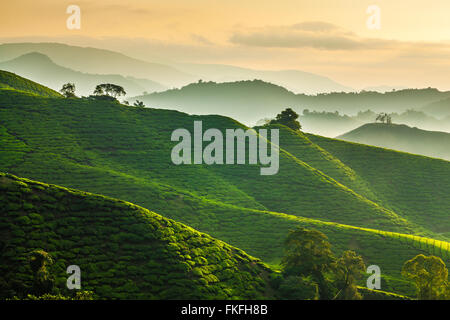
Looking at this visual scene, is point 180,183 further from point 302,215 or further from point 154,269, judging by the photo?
point 154,269

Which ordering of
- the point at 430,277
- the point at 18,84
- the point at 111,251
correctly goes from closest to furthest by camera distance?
the point at 111,251
the point at 430,277
the point at 18,84

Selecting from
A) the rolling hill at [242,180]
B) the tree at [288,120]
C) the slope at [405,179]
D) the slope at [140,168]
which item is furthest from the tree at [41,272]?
the tree at [288,120]

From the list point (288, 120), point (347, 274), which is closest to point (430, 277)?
point (347, 274)

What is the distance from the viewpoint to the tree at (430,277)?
32125 millimetres

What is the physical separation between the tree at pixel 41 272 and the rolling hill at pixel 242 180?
72.2 feet

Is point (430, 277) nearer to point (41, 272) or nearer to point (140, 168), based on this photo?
point (41, 272)

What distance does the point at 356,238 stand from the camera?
49.4 meters

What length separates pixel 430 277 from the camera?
32.5m

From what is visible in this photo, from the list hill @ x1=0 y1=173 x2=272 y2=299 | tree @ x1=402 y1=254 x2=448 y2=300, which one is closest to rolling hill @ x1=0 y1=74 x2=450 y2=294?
tree @ x1=402 y1=254 x2=448 y2=300

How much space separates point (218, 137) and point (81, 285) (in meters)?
57.6

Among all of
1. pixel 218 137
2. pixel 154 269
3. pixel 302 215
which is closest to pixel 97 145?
pixel 218 137

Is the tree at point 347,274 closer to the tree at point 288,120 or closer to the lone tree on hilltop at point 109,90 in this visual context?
the tree at point 288,120

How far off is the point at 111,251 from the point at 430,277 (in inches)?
804

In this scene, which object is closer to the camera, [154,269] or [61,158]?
[154,269]
